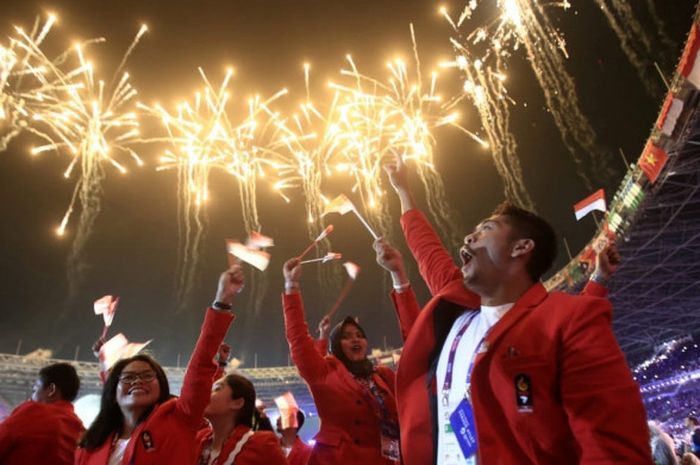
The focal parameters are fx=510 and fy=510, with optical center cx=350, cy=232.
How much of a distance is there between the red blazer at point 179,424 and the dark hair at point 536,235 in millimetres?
2170

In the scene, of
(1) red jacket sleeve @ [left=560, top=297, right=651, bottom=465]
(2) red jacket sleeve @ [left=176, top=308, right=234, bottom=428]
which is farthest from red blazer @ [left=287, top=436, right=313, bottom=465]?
(1) red jacket sleeve @ [left=560, top=297, right=651, bottom=465]

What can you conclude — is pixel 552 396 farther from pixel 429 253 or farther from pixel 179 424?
pixel 179 424

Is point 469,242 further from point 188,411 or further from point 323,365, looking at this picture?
point 188,411

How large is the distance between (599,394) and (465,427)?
0.47 m

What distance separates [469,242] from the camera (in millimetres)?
2312

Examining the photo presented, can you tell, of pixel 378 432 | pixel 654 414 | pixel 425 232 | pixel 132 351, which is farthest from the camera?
pixel 654 414

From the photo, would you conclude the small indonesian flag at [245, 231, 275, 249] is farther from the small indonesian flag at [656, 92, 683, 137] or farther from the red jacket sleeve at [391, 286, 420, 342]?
the small indonesian flag at [656, 92, 683, 137]

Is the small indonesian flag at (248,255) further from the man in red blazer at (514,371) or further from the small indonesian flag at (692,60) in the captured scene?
the small indonesian flag at (692,60)

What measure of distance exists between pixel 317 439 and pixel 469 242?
2.24 m

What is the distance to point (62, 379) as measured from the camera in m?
4.54

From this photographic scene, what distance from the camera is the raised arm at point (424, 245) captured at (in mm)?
2752

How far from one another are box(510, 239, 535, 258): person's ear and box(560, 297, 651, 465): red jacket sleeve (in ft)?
1.70

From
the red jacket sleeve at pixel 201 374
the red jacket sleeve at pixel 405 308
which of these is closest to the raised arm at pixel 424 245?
the red jacket sleeve at pixel 405 308

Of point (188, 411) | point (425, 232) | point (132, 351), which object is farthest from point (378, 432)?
point (132, 351)
